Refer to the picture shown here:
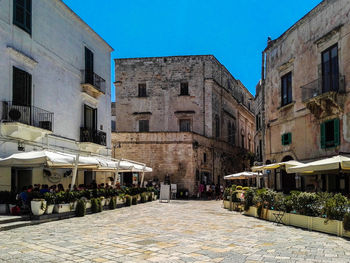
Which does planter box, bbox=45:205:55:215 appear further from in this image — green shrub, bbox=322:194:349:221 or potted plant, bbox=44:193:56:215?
green shrub, bbox=322:194:349:221

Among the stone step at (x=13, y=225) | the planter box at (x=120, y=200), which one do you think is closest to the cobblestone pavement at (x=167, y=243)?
the stone step at (x=13, y=225)

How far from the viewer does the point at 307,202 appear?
464 inches

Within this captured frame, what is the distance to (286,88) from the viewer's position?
21.9 metres

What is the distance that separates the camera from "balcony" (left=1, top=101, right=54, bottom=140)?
14.3 m

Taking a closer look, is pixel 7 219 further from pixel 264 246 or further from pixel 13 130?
pixel 264 246

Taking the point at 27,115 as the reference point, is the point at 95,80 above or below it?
above

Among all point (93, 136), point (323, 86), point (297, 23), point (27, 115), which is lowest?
point (93, 136)

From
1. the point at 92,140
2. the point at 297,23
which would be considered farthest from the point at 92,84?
the point at 297,23

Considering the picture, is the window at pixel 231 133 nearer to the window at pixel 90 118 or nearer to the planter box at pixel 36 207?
the window at pixel 90 118

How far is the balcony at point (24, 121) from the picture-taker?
14.3m

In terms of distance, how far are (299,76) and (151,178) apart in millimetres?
15178

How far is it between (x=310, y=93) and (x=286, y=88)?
10.6 ft

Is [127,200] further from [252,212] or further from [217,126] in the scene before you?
[217,126]

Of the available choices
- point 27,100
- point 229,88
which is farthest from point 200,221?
point 229,88
